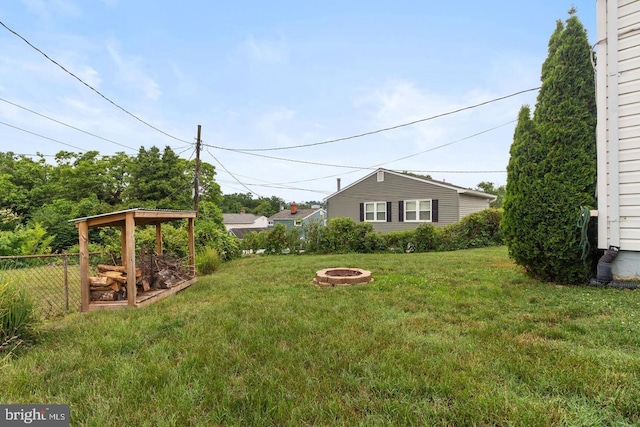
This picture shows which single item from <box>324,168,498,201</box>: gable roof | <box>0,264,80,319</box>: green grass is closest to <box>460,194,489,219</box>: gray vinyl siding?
<box>324,168,498,201</box>: gable roof

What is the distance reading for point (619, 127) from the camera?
4105mm

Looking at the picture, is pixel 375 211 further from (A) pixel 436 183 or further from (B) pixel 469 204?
(B) pixel 469 204

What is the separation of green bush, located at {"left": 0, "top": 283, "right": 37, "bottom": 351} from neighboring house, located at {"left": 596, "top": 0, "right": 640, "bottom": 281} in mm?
7179

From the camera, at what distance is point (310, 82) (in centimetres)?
1077

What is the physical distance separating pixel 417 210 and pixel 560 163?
447 inches

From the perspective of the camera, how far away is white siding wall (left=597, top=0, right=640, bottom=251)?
4016mm

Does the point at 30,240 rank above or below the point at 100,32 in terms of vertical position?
below

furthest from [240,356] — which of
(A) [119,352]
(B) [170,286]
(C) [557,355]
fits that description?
(B) [170,286]

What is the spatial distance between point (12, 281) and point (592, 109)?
26.0 feet

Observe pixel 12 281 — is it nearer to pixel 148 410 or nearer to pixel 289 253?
pixel 148 410

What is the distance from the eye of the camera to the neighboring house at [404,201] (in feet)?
48.8

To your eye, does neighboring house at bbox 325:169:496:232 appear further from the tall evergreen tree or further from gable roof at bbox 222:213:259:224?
gable roof at bbox 222:213:259:224

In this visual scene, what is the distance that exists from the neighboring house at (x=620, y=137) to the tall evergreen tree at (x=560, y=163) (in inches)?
6.3

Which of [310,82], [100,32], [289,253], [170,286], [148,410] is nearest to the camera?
[148,410]
